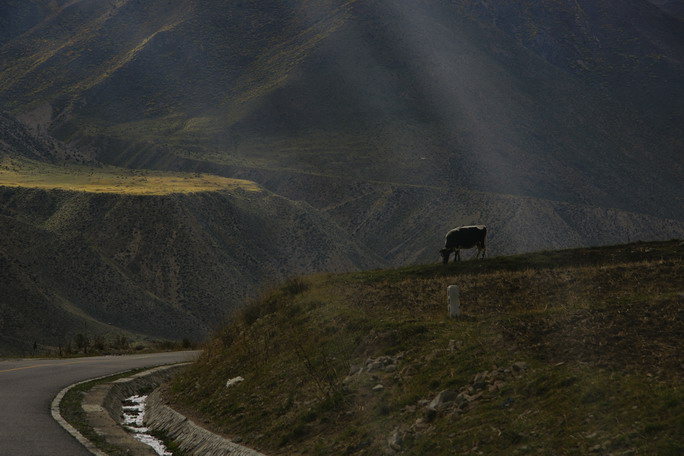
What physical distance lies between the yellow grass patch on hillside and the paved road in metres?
65.7

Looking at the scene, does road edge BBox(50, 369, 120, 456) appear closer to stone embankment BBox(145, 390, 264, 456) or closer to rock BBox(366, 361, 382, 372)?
stone embankment BBox(145, 390, 264, 456)

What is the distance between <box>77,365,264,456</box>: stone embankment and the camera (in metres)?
13.6

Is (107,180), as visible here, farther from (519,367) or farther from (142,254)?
(519,367)

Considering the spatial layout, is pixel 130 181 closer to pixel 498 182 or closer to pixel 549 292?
pixel 498 182

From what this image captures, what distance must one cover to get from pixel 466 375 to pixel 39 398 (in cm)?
1158

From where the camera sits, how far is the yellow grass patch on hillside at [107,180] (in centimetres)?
9656

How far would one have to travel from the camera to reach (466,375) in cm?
1165

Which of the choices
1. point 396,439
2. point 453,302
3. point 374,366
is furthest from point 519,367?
point 453,302

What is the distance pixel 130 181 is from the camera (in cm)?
10575

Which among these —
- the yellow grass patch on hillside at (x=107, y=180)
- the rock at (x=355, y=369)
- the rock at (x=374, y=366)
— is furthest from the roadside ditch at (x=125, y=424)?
the yellow grass patch on hillside at (x=107, y=180)

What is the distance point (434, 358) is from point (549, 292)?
7496 millimetres

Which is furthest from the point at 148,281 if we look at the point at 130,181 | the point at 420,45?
the point at 420,45

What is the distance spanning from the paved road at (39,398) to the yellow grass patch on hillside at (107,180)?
65.7 metres

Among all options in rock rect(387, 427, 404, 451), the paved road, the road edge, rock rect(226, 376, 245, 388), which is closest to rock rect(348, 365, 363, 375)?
rock rect(387, 427, 404, 451)
